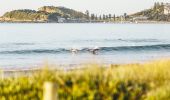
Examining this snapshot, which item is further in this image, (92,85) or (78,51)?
(78,51)

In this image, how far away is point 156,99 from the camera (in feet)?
30.5

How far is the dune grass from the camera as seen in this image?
30.1ft

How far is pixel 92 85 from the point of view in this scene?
30.9 ft

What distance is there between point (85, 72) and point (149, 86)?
113 cm

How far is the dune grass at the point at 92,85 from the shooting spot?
9.19 metres

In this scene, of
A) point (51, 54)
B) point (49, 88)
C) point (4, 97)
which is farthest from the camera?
point (51, 54)

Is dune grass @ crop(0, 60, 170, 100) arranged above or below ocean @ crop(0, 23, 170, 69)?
above

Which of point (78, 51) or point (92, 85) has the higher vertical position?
point (92, 85)

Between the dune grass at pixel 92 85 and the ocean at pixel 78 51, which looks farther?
the ocean at pixel 78 51

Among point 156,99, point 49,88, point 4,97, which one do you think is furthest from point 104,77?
point 49,88

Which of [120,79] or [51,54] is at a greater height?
[120,79]

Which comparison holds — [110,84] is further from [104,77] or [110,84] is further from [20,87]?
[20,87]

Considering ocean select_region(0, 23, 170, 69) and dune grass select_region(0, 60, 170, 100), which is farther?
ocean select_region(0, 23, 170, 69)

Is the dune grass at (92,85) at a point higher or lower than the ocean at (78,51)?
higher
